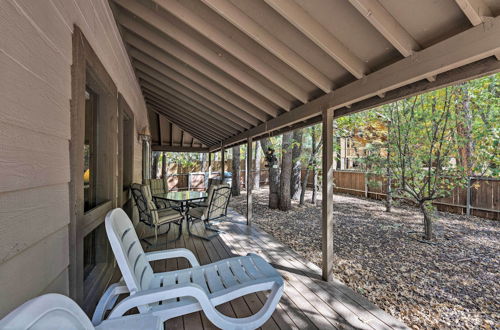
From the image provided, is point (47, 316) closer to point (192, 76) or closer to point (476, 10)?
point (476, 10)

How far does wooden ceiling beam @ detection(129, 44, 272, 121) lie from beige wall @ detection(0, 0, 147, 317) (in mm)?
2161

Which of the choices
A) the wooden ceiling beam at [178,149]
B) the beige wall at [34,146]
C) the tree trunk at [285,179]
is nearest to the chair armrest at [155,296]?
the beige wall at [34,146]

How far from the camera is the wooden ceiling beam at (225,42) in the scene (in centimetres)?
231

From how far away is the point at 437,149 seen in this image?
4652 millimetres

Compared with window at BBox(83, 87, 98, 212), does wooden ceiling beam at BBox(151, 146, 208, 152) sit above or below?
above

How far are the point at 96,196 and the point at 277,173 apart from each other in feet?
18.7

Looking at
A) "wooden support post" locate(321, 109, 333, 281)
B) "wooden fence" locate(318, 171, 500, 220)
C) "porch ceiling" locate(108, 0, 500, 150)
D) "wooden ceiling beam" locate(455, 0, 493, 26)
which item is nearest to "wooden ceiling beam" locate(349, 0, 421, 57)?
"porch ceiling" locate(108, 0, 500, 150)

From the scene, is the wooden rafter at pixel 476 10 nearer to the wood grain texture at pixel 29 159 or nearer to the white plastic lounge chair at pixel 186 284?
the white plastic lounge chair at pixel 186 284

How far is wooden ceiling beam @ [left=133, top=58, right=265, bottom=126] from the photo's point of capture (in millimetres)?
3951

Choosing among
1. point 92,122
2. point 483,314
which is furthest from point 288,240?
point 92,122

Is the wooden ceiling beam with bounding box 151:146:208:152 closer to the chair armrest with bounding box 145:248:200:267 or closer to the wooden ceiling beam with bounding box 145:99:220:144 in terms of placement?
the wooden ceiling beam with bounding box 145:99:220:144

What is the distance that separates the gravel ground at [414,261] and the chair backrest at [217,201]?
1.31 m

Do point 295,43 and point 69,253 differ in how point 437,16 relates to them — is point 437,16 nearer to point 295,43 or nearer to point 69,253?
point 295,43

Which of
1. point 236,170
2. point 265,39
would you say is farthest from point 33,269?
point 236,170
